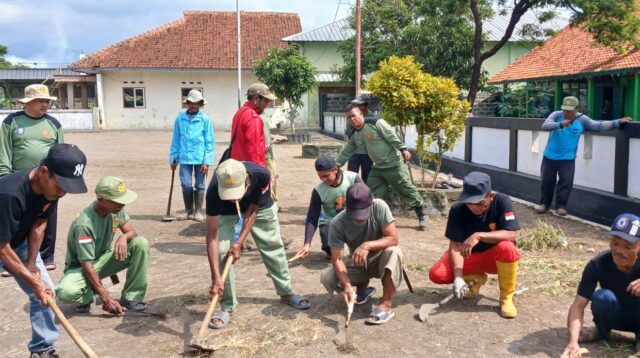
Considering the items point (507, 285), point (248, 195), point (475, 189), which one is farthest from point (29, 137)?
point (507, 285)

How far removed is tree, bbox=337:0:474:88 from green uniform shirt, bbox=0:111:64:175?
17033mm

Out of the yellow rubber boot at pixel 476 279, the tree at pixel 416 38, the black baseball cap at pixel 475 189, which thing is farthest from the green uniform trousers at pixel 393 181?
the tree at pixel 416 38

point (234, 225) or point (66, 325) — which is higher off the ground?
point (234, 225)

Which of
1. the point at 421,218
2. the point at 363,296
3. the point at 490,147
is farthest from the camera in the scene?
the point at 490,147

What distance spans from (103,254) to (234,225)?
1114mm

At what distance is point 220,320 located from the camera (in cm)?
461

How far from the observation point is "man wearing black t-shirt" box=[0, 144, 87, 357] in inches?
132

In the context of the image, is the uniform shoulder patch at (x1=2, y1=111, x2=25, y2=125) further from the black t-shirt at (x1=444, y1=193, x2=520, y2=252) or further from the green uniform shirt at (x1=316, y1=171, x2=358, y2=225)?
the black t-shirt at (x1=444, y1=193, x2=520, y2=252)

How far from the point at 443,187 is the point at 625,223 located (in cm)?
613

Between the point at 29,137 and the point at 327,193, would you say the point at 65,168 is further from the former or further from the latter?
the point at 29,137

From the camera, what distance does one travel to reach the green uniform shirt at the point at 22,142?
A: 605 centimetres

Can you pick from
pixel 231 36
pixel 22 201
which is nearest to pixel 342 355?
pixel 22 201

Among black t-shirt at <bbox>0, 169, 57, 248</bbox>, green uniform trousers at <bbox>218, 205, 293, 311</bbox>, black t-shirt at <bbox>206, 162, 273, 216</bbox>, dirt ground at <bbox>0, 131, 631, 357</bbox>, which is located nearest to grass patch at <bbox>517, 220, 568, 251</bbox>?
dirt ground at <bbox>0, 131, 631, 357</bbox>

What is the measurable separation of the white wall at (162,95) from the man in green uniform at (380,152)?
29.1m
